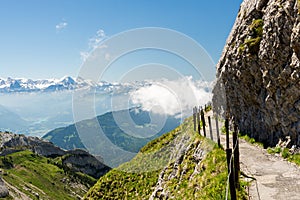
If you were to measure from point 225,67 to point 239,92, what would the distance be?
159 inches

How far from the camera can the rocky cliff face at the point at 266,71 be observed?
20.9m

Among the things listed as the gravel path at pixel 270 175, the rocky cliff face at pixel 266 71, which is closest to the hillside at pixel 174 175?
the gravel path at pixel 270 175

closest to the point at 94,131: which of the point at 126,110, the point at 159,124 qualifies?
the point at 126,110

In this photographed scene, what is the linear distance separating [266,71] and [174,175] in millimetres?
13399

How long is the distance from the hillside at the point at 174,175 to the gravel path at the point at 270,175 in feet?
5.61

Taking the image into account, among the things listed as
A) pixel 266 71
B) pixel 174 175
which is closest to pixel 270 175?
pixel 266 71

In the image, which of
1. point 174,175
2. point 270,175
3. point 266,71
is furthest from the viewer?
point 174,175

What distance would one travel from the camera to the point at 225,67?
33844 millimetres

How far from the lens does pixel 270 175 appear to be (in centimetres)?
1770

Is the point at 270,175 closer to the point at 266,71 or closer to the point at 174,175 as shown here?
the point at 266,71

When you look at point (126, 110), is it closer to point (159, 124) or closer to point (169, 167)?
point (159, 124)

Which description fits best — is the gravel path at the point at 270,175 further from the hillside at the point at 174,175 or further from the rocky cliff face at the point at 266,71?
the rocky cliff face at the point at 266,71

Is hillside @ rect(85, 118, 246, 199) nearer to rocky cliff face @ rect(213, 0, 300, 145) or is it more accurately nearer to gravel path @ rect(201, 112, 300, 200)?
gravel path @ rect(201, 112, 300, 200)

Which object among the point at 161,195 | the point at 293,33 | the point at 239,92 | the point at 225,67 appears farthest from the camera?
the point at 225,67
